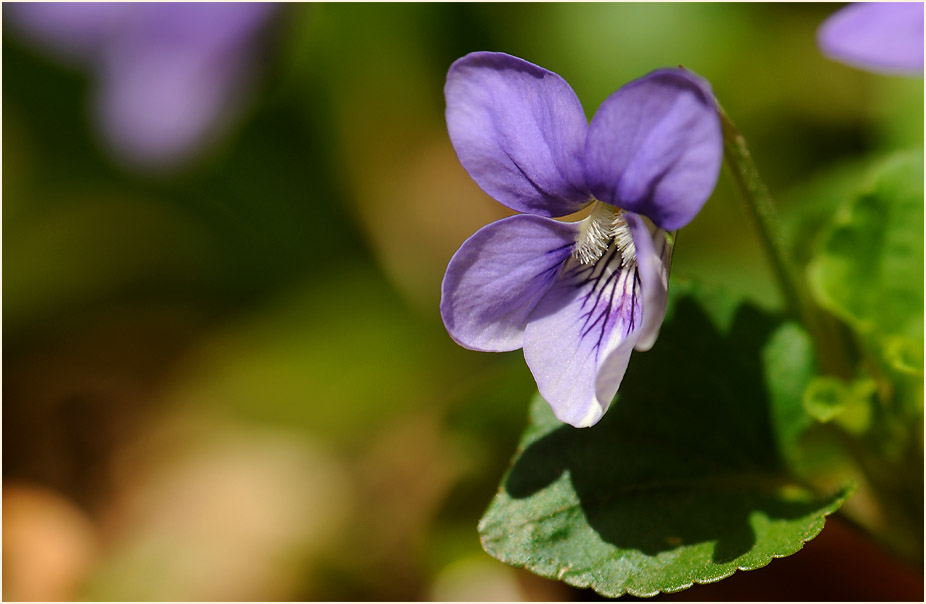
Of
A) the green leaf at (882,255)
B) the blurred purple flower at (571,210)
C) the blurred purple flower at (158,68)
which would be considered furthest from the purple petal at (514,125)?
the blurred purple flower at (158,68)

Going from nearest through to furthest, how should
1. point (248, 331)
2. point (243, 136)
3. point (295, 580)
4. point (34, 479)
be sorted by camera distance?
point (295, 580), point (34, 479), point (248, 331), point (243, 136)

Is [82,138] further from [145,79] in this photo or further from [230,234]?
[230,234]

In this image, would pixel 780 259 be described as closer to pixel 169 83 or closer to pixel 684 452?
pixel 684 452

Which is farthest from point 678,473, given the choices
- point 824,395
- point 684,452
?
point 824,395

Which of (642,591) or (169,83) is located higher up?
(169,83)

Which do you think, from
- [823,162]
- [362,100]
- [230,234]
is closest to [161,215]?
[230,234]
